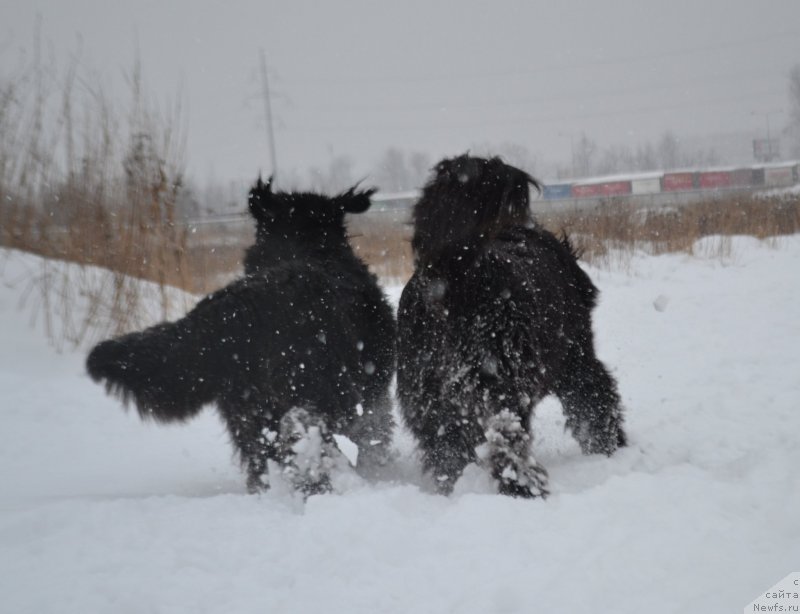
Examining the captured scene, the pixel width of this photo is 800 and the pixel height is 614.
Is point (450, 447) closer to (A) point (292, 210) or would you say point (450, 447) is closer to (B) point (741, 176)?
(A) point (292, 210)

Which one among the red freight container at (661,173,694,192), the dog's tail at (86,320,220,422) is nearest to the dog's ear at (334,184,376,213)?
the dog's tail at (86,320,220,422)

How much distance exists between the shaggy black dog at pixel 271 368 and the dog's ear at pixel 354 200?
63cm

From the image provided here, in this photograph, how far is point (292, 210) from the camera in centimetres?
353

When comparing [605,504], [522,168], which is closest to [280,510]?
[605,504]

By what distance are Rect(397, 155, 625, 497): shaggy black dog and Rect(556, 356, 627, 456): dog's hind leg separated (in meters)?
0.35

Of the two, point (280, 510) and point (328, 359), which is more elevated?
point (328, 359)

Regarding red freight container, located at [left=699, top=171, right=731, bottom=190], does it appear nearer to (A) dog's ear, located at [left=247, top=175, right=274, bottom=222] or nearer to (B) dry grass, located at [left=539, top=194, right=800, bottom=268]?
(B) dry grass, located at [left=539, top=194, right=800, bottom=268]

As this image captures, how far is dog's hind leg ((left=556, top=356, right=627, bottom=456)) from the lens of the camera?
3.36 m

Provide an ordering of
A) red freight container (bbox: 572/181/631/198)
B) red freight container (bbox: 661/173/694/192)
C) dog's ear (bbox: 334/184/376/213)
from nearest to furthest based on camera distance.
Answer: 1. dog's ear (bbox: 334/184/376/213)
2. red freight container (bbox: 572/181/631/198)
3. red freight container (bbox: 661/173/694/192)

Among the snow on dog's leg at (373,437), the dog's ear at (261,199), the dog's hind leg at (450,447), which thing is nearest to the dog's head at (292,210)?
the dog's ear at (261,199)

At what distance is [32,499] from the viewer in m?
2.88

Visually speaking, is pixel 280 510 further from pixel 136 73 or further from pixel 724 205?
pixel 724 205

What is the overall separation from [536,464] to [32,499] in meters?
2.29

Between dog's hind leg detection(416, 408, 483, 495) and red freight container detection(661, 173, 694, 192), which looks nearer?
dog's hind leg detection(416, 408, 483, 495)
